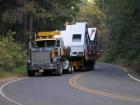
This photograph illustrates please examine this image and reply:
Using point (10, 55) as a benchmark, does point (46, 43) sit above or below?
above

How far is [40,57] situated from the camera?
3788 cm

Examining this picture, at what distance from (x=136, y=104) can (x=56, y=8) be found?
3641 cm

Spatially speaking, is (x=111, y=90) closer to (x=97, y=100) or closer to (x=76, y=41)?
(x=97, y=100)

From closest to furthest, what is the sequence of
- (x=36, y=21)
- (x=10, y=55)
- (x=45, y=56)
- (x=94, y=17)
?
(x=45, y=56) < (x=10, y=55) < (x=36, y=21) < (x=94, y=17)

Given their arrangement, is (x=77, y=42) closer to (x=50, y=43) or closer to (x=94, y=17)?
(x=50, y=43)

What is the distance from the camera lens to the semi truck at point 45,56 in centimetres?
3788

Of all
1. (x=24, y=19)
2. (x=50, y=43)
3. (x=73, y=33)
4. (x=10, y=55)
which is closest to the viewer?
(x=50, y=43)

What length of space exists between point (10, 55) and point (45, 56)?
455cm

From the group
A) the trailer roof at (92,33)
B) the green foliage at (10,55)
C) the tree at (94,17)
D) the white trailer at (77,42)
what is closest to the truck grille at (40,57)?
the green foliage at (10,55)

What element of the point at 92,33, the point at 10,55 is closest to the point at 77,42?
the point at 92,33

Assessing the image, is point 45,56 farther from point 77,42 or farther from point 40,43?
point 77,42

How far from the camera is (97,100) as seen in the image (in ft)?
65.6

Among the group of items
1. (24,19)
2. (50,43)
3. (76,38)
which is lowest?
(50,43)

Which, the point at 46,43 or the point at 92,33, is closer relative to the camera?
the point at 46,43
